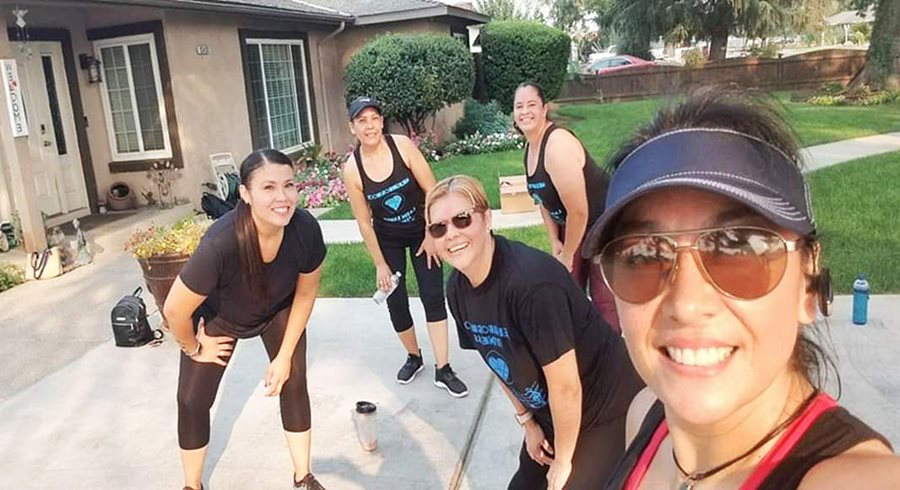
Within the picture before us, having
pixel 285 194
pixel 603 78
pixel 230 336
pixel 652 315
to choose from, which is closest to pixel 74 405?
pixel 230 336

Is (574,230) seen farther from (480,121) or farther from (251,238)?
(480,121)

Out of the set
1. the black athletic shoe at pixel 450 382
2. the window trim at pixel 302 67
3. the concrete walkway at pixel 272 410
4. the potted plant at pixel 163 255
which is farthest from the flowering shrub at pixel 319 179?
the black athletic shoe at pixel 450 382

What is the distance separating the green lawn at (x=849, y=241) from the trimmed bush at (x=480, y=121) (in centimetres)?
796

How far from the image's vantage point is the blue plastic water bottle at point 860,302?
4.48 m

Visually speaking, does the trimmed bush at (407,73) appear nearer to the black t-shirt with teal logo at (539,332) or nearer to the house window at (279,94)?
the house window at (279,94)

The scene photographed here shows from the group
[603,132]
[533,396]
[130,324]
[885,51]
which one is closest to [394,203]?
[533,396]

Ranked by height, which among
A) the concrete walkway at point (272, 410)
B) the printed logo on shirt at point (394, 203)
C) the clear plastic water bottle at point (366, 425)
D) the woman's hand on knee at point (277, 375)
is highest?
the printed logo on shirt at point (394, 203)

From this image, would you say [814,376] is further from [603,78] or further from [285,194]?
[603,78]

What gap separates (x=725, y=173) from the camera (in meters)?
0.91

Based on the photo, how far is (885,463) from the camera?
2.74 feet

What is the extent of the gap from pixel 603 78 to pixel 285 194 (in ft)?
79.6

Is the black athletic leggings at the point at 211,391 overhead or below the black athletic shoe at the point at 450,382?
overhead

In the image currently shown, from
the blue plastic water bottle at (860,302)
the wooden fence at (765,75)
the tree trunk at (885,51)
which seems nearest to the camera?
the blue plastic water bottle at (860,302)

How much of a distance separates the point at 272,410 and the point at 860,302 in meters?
3.74
